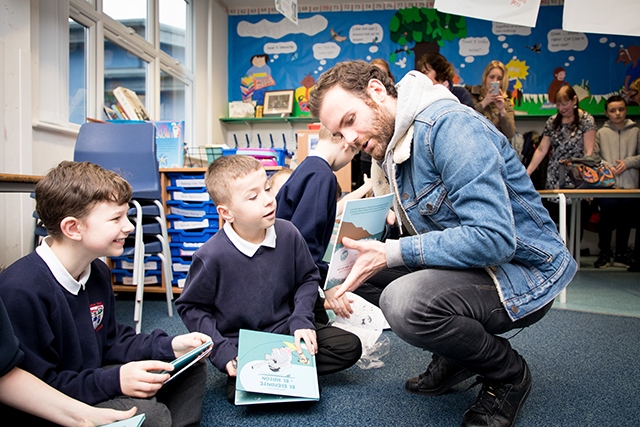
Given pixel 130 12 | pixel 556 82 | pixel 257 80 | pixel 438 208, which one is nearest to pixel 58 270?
pixel 438 208

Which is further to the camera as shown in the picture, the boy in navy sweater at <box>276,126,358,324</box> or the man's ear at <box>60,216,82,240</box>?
the boy in navy sweater at <box>276,126,358,324</box>

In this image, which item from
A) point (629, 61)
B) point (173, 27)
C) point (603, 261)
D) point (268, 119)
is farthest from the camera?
point (268, 119)

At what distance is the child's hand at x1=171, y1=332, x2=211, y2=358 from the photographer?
108 cm

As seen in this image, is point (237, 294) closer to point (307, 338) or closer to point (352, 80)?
point (307, 338)

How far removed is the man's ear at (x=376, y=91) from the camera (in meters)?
1.25

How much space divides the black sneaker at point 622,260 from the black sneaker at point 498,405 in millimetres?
3698

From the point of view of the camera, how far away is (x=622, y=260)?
4215 millimetres

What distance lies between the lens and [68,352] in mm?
998

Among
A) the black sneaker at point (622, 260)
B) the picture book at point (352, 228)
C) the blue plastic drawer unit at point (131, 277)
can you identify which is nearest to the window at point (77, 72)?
the blue plastic drawer unit at point (131, 277)

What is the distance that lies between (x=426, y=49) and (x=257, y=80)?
5.89 ft

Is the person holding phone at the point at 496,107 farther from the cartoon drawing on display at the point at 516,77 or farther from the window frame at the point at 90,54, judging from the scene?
the window frame at the point at 90,54

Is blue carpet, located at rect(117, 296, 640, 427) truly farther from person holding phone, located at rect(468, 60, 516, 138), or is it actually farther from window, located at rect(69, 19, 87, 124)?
window, located at rect(69, 19, 87, 124)

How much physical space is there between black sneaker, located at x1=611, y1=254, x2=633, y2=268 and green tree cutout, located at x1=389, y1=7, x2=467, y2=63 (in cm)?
256

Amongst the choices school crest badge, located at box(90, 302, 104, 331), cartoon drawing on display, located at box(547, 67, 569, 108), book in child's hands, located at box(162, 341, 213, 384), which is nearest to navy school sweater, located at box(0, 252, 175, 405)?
school crest badge, located at box(90, 302, 104, 331)
